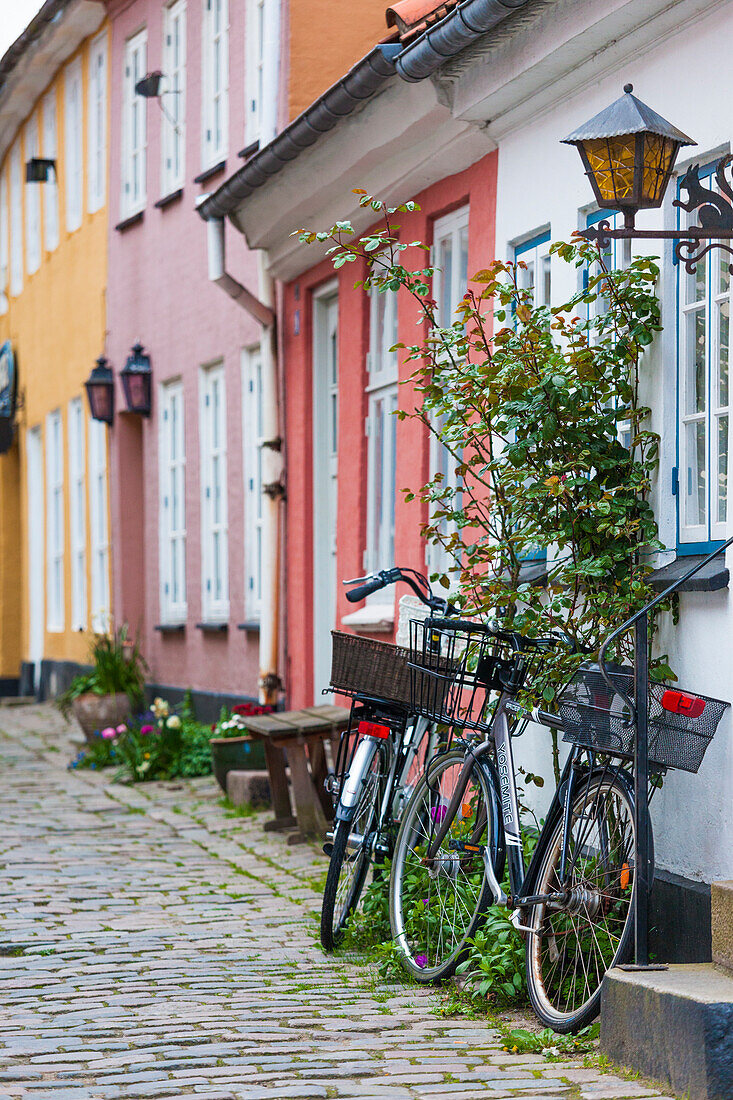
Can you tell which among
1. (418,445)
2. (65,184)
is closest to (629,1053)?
(418,445)

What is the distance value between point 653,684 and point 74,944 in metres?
2.86

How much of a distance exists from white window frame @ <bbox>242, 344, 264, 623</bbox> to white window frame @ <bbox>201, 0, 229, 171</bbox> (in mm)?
1793

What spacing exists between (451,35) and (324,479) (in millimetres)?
4818

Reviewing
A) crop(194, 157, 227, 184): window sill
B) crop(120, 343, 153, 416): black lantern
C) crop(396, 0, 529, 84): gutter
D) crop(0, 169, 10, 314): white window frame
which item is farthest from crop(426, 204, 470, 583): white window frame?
Result: crop(0, 169, 10, 314): white window frame

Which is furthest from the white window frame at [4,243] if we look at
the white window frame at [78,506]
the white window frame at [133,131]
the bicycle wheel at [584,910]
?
the bicycle wheel at [584,910]

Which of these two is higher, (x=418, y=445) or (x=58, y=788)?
(x=418, y=445)

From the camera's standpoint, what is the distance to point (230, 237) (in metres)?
12.8

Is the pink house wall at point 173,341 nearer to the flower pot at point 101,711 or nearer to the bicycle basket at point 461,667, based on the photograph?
the flower pot at point 101,711

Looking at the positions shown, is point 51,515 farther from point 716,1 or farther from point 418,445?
point 716,1

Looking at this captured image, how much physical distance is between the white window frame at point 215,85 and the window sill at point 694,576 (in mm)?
8376

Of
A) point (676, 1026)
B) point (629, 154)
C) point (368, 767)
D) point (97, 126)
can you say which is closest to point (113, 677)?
point (97, 126)

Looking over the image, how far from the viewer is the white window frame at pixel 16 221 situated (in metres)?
21.1

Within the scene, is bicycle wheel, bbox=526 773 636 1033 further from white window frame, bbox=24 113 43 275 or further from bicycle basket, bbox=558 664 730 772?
white window frame, bbox=24 113 43 275

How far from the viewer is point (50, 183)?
1938 cm
